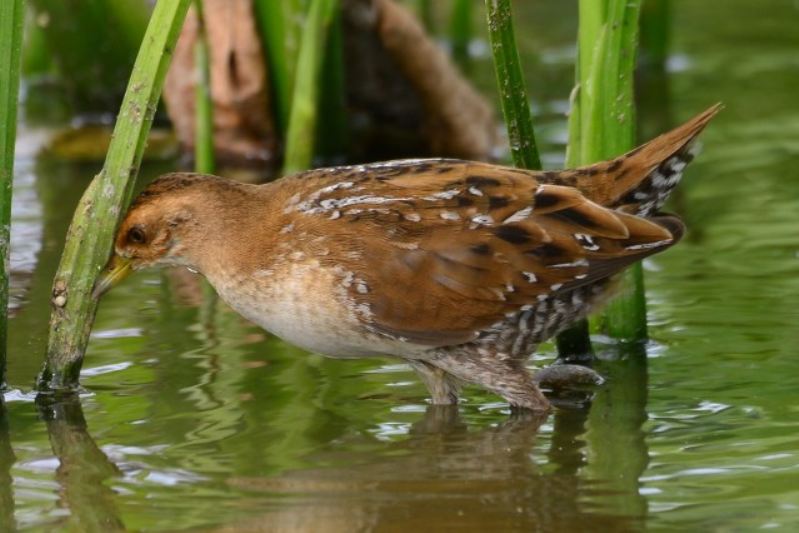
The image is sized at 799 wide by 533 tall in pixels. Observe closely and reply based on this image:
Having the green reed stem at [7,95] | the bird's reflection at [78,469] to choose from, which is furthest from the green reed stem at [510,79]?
the bird's reflection at [78,469]

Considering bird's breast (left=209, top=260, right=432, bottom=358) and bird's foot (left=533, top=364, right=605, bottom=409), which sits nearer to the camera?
bird's breast (left=209, top=260, right=432, bottom=358)

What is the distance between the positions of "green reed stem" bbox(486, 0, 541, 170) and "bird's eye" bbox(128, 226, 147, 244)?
1.18 meters

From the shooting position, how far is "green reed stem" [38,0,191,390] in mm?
4379

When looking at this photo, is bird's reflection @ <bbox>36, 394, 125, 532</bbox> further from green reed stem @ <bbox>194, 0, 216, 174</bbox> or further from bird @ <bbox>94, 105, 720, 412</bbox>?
green reed stem @ <bbox>194, 0, 216, 174</bbox>

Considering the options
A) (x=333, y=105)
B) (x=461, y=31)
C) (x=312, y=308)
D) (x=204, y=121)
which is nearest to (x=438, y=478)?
(x=312, y=308)

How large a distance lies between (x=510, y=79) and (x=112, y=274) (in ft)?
4.46

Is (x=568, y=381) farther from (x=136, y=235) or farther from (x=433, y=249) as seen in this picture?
(x=136, y=235)

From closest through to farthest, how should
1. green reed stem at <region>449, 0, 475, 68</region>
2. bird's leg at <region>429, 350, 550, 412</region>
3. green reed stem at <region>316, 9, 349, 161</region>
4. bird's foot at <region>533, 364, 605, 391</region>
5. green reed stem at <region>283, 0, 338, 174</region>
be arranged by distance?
bird's leg at <region>429, 350, 550, 412</region> < bird's foot at <region>533, 364, 605, 391</region> < green reed stem at <region>283, 0, 338, 174</region> < green reed stem at <region>316, 9, 349, 161</region> < green reed stem at <region>449, 0, 475, 68</region>

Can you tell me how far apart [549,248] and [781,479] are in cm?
100

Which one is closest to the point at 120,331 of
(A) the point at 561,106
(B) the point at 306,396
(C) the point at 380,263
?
(B) the point at 306,396

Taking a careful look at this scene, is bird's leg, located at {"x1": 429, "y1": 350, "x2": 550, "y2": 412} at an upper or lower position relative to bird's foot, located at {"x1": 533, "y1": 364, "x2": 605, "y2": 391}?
upper

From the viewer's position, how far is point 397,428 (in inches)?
183

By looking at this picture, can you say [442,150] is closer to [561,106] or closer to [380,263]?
[561,106]

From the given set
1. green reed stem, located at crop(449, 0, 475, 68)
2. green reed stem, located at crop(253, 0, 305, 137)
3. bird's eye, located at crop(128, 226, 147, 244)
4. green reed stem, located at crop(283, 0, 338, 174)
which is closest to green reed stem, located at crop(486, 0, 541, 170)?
bird's eye, located at crop(128, 226, 147, 244)
